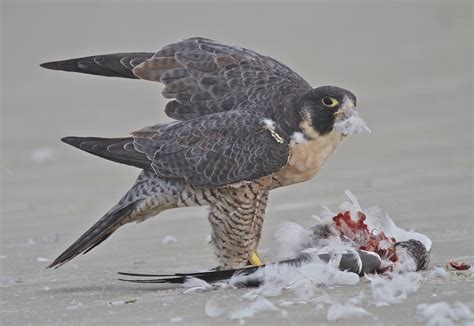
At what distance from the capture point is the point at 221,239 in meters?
6.22

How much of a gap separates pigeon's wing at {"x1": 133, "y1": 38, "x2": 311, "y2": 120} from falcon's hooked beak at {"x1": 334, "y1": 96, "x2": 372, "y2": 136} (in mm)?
362

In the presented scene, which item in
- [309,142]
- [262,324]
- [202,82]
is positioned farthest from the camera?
[202,82]

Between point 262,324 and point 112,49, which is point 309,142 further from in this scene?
point 112,49

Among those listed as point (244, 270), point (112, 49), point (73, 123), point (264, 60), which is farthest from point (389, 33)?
point (244, 270)

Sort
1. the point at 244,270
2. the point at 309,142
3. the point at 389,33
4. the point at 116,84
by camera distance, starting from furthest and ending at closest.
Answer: the point at 389,33 < the point at 116,84 < the point at 309,142 < the point at 244,270

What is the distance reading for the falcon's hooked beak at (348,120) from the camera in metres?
5.86

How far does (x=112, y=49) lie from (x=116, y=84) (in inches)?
69.4

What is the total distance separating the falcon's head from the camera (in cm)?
589

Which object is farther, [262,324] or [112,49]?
[112,49]

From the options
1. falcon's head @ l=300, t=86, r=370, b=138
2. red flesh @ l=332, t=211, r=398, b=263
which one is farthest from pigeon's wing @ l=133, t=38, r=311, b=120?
red flesh @ l=332, t=211, r=398, b=263

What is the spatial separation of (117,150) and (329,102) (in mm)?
1227

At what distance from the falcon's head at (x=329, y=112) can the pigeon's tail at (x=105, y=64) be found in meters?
1.18

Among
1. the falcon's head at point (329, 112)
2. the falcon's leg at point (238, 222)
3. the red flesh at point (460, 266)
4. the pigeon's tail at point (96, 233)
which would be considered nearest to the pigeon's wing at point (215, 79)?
the falcon's head at point (329, 112)

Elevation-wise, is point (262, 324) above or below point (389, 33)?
below
